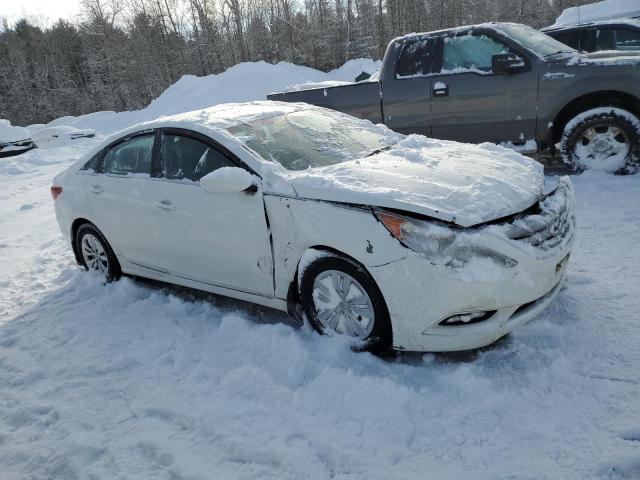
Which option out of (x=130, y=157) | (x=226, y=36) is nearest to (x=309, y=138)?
(x=130, y=157)

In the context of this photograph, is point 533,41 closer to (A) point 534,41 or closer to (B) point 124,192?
(A) point 534,41

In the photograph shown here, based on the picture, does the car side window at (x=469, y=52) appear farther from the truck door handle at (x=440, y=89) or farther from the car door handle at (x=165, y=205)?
the car door handle at (x=165, y=205)

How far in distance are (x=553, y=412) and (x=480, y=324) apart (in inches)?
22.1

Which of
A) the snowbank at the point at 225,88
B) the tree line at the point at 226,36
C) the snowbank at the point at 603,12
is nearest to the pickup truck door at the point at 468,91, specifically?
the snowbank at the point at 603,12

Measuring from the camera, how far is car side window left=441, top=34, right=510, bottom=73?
6.53 m

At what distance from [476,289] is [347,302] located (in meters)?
0.79

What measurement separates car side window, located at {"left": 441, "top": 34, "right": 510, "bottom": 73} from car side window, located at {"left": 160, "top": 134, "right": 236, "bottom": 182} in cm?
404

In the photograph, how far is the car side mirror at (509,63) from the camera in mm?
6230

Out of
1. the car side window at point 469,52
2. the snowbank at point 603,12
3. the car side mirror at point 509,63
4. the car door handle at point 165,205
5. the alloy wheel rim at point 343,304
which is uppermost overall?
the snowbank at point 603,12

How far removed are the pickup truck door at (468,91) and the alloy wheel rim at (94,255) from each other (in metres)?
4.28

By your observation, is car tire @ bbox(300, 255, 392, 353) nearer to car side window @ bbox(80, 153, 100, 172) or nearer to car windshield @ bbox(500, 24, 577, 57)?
car side window @ bbox(80, 153, 100, 172)

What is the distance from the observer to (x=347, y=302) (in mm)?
3211

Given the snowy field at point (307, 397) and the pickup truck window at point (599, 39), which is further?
the pickup truck window at point (599, 39)

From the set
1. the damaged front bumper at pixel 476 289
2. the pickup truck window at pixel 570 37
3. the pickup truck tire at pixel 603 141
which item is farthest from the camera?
the pickup truck window at pixel 570 37
